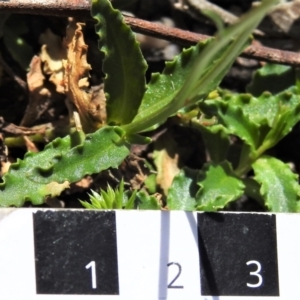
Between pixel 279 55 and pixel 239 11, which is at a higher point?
pixel 239 11

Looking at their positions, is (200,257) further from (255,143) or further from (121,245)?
(255,143)

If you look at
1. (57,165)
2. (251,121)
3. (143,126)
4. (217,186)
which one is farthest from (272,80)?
(57,165)

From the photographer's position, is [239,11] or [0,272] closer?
[0,272]

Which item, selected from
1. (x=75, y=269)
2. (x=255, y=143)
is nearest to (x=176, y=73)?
(x=255, y=143)

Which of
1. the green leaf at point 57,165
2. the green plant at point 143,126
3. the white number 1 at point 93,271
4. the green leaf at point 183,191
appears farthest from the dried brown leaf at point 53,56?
the white number 1 at point 93,271

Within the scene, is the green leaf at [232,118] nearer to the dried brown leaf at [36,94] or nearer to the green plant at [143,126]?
the green plant at [143,126]

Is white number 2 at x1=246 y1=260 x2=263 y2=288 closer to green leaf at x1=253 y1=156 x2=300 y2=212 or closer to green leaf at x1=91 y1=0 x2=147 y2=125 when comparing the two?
green leaf at x1=253 y1=156 x2=300 y2=212

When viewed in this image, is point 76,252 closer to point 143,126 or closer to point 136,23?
point 143,126
